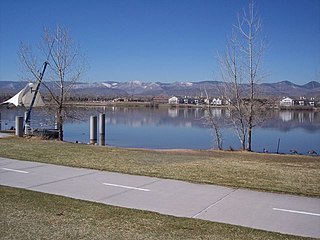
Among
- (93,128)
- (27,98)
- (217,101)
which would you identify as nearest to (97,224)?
(93,128)

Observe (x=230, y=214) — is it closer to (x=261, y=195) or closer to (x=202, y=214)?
(x=202, y=214)

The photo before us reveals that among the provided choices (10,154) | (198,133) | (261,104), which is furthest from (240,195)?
(198,133)

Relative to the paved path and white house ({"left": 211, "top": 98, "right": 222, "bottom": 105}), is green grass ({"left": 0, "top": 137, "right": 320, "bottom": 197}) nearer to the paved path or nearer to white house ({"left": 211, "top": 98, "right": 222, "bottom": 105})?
the paved path

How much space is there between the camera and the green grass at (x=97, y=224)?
5.80 meters

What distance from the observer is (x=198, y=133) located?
125 ft

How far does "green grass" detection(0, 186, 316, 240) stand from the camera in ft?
19.0

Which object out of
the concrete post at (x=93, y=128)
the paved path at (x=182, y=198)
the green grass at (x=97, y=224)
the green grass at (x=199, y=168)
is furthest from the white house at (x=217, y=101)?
the green grass at (x=97, y=224)

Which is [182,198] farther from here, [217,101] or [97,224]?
[217,101]

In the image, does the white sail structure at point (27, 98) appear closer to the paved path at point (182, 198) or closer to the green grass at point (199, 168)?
the green grass at point (199, 168)

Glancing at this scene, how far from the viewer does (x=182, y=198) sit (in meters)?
8.25

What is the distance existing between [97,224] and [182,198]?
7.89 ft

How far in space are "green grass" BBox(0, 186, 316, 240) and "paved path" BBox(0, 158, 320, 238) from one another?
458 millimetres

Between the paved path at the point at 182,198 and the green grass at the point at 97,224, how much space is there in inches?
18.0

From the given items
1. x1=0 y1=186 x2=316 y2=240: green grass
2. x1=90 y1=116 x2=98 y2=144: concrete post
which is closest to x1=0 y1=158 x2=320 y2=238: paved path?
x1=0 y1=186 x2=316 y2=240: green grass
